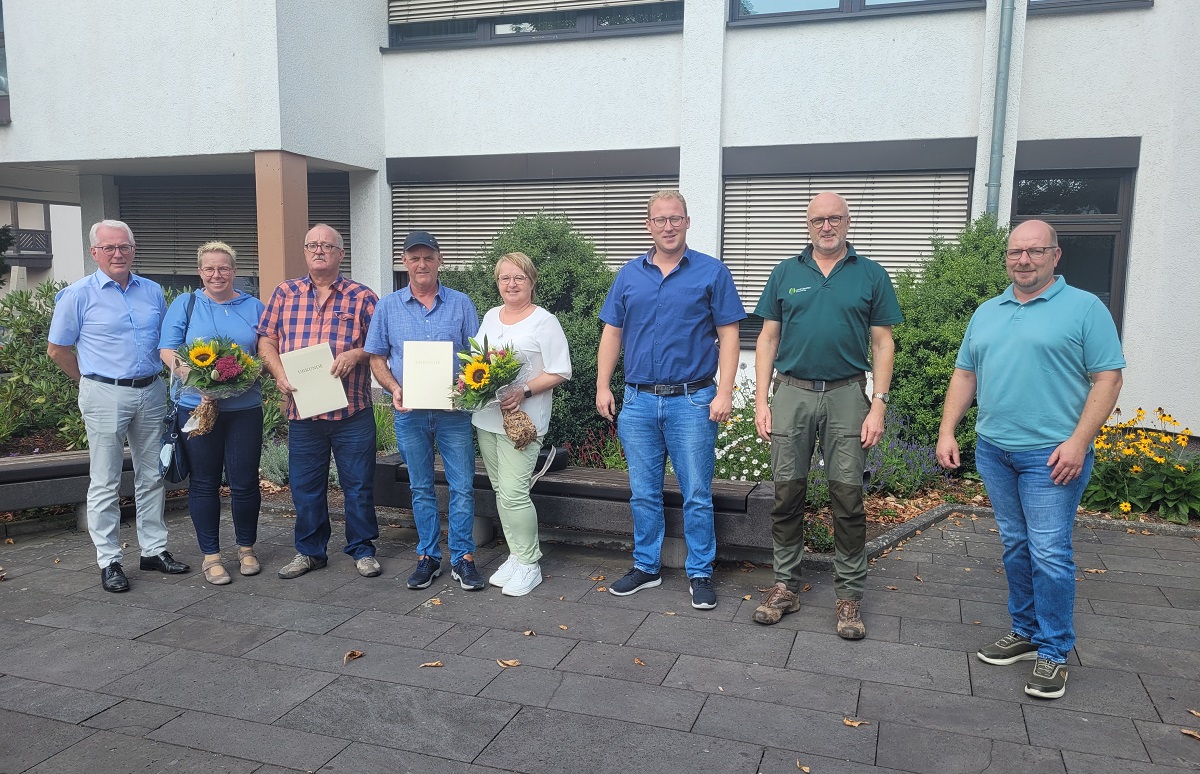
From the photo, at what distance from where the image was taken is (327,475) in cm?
526

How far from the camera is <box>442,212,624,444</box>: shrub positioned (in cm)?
703

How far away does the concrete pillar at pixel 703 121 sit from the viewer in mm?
9672

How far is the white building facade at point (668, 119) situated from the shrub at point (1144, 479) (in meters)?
2.25

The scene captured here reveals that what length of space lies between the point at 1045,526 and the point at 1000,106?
6.50 m

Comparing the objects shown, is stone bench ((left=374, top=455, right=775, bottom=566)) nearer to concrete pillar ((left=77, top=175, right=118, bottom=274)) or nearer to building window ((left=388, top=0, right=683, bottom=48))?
building window ((left=388, top=0, right=683, bottom=48))

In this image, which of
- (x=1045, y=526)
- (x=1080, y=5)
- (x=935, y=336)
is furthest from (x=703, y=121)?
(x=1045, y=526)

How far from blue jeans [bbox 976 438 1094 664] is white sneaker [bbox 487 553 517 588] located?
266 cm

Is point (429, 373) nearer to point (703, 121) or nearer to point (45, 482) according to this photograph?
point (45, 482)

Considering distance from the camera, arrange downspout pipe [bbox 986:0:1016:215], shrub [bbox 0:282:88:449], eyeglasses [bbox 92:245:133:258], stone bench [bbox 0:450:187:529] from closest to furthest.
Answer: eyeglasses [bbox 92:245:133:258] → stone bench [bbox 0:450:187:529] → shrub [bbox 0:282:88:449] → downspout pipe [bbox 986:0:1016:215]

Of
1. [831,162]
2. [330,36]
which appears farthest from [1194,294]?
[330,36]

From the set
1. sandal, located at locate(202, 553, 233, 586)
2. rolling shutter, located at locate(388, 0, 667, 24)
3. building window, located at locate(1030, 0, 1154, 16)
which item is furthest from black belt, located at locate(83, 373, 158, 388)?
building window, located at locate(1030, 0, 1154, 16)

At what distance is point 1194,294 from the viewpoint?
848 centimetres

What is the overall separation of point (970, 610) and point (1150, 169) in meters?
6.29

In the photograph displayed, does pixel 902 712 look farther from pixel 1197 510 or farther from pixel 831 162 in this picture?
pixel 831 162
